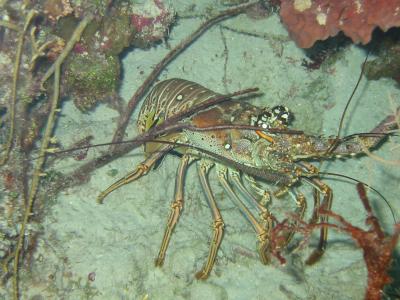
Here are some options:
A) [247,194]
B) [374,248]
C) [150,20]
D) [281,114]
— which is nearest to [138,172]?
[247,194]

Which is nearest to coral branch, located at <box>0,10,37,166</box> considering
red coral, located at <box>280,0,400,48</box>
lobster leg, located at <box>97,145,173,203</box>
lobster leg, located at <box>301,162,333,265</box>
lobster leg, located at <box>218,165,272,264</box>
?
lobster leg, located at <box>97,145,173,203</box>

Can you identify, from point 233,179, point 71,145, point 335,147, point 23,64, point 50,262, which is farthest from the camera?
point 233,179

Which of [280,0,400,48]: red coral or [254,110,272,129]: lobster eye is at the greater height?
[280,0,400,48]: red coral

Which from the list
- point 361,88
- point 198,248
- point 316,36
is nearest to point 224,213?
point 198,248

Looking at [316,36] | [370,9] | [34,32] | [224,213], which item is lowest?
[224,213]

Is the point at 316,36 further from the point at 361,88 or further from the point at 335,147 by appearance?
the point at 361,88

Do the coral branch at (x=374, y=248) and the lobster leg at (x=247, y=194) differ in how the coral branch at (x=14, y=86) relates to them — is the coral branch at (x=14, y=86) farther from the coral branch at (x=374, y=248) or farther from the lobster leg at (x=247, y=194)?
the coral branch at (x=374, y=248)

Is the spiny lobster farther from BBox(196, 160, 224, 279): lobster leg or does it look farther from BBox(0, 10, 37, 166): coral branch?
BBox(0, 10, 37, 166): coral branch

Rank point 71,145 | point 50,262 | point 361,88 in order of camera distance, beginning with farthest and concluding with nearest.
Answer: point 361,88, point 71,145, point 50,262
